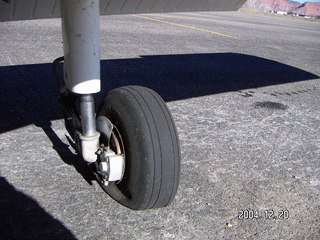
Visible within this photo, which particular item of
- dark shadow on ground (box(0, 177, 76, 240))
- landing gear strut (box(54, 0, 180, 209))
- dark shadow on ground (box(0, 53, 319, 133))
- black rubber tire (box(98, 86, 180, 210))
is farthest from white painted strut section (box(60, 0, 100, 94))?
dark shadow on ground (box(0, 53, 319, 133))

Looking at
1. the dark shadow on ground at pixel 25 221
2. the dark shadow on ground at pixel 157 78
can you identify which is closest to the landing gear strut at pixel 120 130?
the dark shadow on ground at pixel 25 221

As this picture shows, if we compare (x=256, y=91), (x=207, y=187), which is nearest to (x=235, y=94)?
(x=256, y=91)

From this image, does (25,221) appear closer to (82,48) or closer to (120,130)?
(120,130)

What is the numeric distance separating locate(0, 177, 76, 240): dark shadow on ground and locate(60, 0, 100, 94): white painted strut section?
721 millimetres

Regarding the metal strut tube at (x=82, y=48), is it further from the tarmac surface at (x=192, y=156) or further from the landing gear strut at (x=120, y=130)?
the tarmac surface at (x=192, y=156)

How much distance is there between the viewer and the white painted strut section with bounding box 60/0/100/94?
1705 mm

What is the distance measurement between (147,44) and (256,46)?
119 inches

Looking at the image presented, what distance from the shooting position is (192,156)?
109 inches

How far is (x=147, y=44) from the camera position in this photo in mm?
7504

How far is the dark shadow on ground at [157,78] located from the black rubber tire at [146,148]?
1557mm

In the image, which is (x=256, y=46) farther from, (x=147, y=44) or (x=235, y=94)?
(x=235, y=94)

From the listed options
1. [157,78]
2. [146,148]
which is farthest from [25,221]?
[157,78]

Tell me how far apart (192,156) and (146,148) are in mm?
1042

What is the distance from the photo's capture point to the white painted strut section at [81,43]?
171 cm
